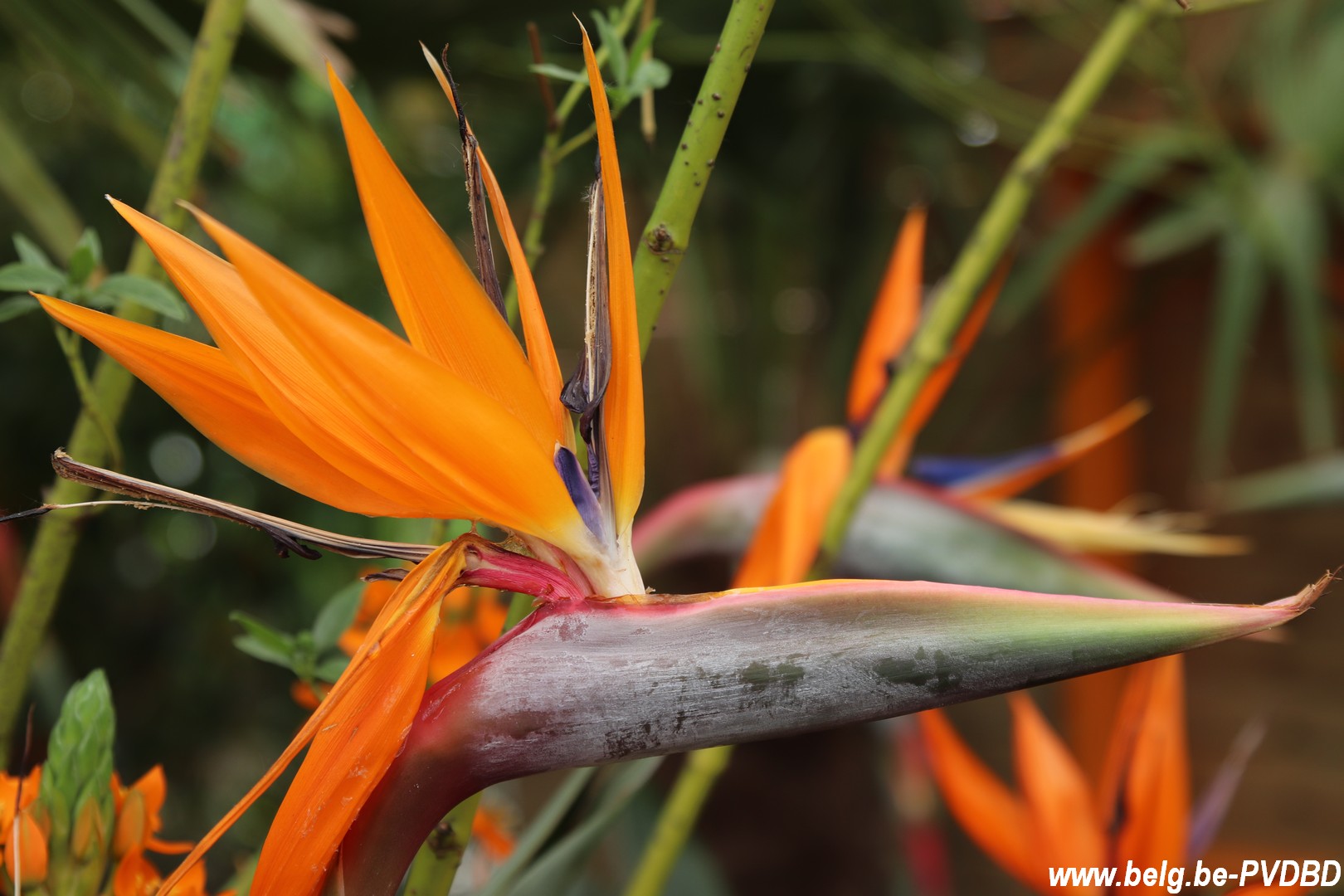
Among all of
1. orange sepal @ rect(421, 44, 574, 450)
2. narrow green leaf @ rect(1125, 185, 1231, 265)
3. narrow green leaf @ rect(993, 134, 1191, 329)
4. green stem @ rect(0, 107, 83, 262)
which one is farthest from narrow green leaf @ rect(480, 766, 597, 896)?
narrow green leaf @ rect(1125, 185, 1231, 265)

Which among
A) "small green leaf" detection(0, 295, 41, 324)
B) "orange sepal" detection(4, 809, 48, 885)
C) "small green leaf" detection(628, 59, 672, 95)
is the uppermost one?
"small green leaf" detection(628, 59, 672, 95)

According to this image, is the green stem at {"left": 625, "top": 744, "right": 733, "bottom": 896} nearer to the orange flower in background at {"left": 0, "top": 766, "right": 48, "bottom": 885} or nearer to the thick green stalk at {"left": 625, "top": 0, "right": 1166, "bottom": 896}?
the thick green stalk at {"left": 625, "top": 0, "right": 1166, "bottom": 896}

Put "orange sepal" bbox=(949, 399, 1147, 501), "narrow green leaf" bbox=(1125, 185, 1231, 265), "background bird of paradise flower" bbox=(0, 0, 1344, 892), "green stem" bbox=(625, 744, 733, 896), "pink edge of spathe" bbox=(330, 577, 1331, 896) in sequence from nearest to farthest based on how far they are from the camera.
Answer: "pink edge of spathe" bbox=(330, 577, 1331, 896) < "green stem" bbox=(625, 744, 733, 896) < "orange sepal" bbox=(949, 399, 1147, 501) < "background bird of paradise flower" bbox=(0, 0, 1344, 892) < "narrow green leaf" bbox=(1125, 185, 1231, 265)

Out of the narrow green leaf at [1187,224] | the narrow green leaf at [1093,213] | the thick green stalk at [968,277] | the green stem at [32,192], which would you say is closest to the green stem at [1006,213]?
the thick green stalk at [968,277]

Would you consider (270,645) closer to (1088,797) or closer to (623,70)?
(623,70)

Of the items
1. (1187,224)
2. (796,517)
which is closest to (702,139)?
(796,517)

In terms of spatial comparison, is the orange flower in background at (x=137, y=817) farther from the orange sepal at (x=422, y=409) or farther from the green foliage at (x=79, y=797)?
the orange sepal at (x=422, y=409)
